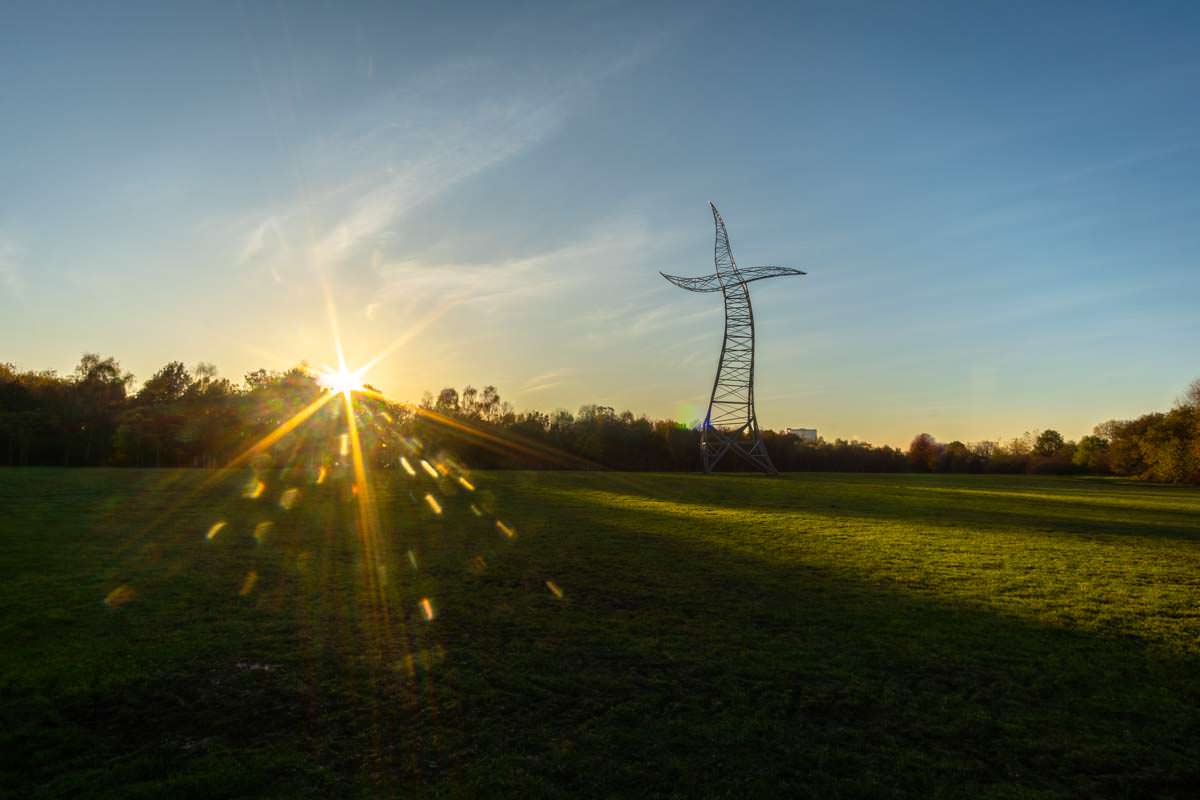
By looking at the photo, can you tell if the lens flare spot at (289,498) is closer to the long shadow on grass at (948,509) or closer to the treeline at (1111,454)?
the long shadow on grass at (948,509)

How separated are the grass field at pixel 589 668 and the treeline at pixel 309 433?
34.3m

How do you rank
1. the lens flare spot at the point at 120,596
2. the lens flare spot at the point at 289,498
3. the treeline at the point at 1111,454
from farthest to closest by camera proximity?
the treeline at the point at 1111,454, the lens flare spot at the point at 289,498, the lens flare spot at the point at 120,596

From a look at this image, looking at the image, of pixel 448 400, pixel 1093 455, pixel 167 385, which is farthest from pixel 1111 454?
pixel 167 385

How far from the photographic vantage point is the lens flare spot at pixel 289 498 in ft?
68.0

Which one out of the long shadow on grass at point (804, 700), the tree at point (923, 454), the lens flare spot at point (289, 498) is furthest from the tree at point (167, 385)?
the tree at point (923, 454)

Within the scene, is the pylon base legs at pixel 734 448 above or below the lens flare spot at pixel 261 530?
above

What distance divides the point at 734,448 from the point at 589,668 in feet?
122

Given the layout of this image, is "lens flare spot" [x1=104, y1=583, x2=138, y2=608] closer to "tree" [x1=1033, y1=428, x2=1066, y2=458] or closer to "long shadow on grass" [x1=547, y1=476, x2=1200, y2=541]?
"long shadow on grass" [x1=547, y1=476, x2=1200, y2=541]

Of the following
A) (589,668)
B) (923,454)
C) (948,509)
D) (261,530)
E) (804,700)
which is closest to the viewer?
(804,700)

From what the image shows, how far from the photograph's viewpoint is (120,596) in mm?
8797

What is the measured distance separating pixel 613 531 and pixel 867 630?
29.3 ft

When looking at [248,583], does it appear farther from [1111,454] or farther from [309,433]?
[1111,454]

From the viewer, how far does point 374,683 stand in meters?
5.94

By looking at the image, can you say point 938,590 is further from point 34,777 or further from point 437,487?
point 437,487
